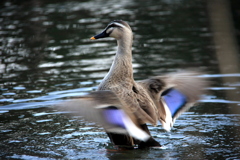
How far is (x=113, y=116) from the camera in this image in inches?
204

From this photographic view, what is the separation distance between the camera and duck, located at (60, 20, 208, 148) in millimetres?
5133

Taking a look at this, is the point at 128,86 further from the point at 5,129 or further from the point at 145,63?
the point at 145,63

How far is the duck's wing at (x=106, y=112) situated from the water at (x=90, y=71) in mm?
536

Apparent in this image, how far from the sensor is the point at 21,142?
20.3 feet

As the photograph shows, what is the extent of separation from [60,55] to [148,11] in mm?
7184

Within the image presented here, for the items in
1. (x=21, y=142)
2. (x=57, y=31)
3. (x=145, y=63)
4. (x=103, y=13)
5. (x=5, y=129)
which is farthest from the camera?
(x=103, y=13)

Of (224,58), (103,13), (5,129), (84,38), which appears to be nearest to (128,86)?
(5,129)

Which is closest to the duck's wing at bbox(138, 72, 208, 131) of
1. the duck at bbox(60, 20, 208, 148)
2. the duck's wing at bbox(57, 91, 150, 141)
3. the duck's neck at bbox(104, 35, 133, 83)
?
the duck at bbox(60, 20, 208, 148)

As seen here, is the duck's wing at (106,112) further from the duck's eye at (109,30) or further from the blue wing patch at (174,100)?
the duck's eye at (109,30)

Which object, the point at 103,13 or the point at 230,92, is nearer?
the point at 230,92

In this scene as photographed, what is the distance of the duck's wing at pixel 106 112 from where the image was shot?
198 inches

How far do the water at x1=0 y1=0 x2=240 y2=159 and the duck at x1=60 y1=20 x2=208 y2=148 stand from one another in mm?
316

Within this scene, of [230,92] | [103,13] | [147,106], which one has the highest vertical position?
[103,13]

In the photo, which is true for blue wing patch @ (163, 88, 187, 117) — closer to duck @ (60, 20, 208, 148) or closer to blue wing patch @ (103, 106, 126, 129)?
duck @ (60, 20, 208, 148)
